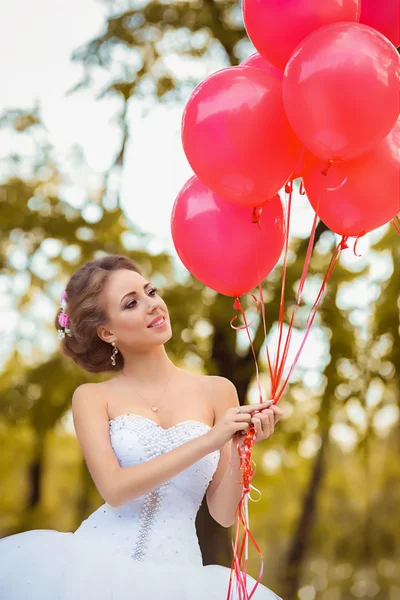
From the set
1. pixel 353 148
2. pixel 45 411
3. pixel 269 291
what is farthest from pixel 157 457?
pixel 45 411

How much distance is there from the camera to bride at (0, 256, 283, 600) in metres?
2.42

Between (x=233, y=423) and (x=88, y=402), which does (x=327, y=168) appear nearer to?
(x=233, y=423)

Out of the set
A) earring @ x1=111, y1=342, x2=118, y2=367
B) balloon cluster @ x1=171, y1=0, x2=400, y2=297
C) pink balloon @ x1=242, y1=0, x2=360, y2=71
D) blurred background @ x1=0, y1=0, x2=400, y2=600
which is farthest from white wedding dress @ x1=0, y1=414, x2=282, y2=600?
blurred background @ x1=0, y1=0, x2=400, y2=600

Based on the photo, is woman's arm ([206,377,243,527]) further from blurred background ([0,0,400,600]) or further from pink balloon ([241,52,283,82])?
blurred background ([0,0,400,600])

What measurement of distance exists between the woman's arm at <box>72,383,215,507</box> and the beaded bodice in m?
0.08

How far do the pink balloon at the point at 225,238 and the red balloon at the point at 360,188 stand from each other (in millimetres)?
204

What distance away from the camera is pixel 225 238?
2535 mm

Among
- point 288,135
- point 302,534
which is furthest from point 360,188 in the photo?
Result: point 302,534

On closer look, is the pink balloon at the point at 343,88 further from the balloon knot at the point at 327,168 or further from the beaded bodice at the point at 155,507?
the beaded bodice at the point at 155,507

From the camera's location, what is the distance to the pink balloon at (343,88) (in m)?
2.07

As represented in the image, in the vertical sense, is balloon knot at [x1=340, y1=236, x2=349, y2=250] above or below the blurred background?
above

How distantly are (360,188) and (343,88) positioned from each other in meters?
0.39

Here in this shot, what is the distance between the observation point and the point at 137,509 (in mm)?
2705

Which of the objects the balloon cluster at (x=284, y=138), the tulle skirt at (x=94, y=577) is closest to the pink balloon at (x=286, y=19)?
the balloon cluster at (x=284, y=138)
